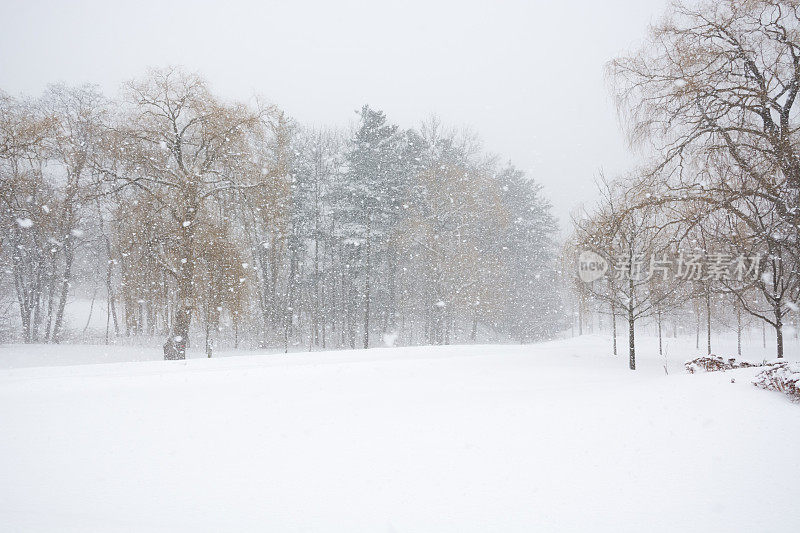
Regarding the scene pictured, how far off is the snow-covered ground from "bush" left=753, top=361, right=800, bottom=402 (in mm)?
210

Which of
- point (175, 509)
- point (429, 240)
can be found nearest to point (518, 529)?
point (175, 509)

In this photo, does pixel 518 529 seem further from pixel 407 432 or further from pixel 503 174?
pixel 503 174

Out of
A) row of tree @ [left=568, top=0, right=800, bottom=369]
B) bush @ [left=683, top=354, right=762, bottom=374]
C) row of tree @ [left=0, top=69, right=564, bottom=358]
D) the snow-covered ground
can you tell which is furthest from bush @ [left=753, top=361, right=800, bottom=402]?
row of tree @ [left=0, top=69, right=564, bottom=358]

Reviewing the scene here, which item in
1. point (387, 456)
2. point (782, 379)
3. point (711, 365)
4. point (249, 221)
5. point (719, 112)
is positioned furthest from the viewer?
point (249, 221)

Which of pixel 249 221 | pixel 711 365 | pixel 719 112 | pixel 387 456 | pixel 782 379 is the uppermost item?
pixel 719 112

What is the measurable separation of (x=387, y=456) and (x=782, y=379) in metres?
6.16

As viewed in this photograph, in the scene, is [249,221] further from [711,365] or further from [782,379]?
[782,379]

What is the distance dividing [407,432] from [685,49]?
946 centimetres

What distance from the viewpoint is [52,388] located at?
696 centimetres

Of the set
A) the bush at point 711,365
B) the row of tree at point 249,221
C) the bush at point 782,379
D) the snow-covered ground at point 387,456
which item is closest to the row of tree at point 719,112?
the bush at point 782,379

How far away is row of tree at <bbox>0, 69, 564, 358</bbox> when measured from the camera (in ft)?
45.6

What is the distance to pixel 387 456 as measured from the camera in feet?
16.4

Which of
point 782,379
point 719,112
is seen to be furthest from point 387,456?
point 719,112

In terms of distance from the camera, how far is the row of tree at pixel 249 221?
13914mm
